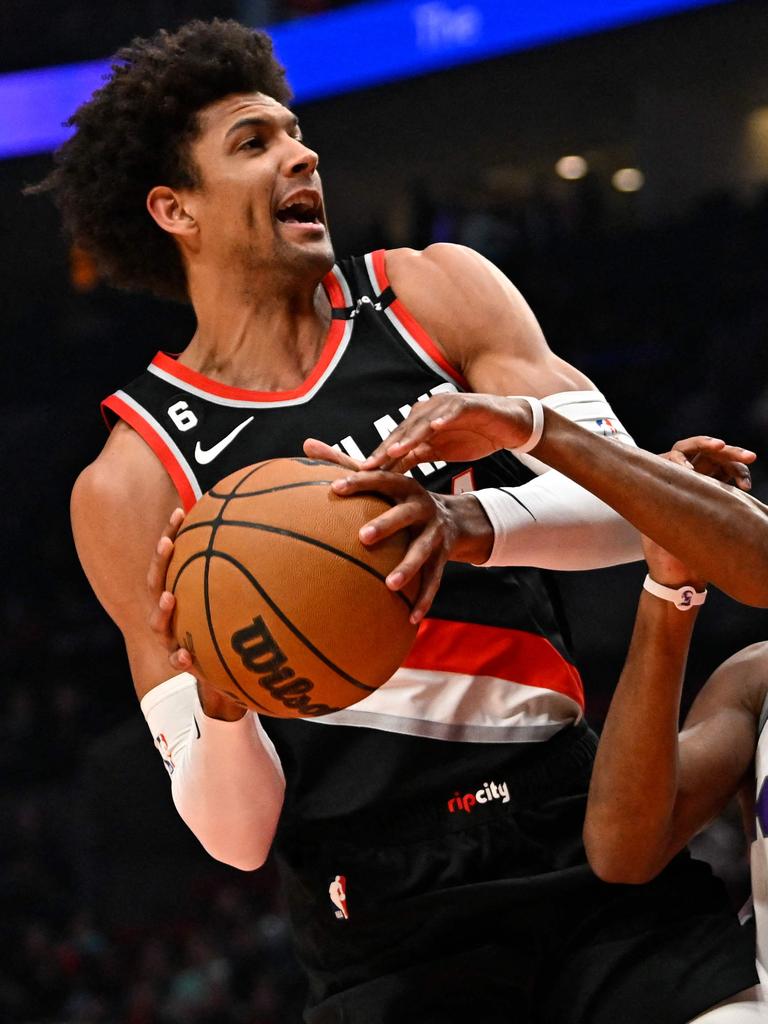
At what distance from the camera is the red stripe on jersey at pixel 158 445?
253cm

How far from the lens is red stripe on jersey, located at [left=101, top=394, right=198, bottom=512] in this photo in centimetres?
253

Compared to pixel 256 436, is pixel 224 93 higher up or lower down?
higher up

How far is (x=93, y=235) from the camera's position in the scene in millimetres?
3064

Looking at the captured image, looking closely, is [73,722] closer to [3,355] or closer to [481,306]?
[3,355]

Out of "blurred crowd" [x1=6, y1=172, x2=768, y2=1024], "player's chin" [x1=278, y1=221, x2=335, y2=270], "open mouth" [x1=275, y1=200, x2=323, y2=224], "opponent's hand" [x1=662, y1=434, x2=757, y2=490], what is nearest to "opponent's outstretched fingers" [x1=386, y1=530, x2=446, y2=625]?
"opponent's hand" [x1=662, y1=434, x2=757, y2=490]

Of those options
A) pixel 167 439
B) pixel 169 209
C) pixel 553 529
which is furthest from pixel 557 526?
pixel 169 209

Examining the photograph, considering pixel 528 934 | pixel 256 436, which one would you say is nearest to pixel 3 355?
pixel 256 436

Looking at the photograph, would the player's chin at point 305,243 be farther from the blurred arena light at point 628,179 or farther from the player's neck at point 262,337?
the blurred arena light at point 628,179

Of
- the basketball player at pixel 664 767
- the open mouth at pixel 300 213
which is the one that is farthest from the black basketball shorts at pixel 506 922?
the open mouth at pixel 300 213

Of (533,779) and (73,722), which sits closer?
(533,779)

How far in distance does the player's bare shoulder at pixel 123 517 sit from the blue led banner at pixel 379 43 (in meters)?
4.82

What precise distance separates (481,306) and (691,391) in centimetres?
408

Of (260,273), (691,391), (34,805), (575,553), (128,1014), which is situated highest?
(260,273)

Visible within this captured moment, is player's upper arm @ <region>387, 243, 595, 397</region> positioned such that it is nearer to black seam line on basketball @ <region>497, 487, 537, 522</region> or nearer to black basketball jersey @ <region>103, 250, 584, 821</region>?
black basketball jersey @ <region>103, 250, 584, 821</region>
